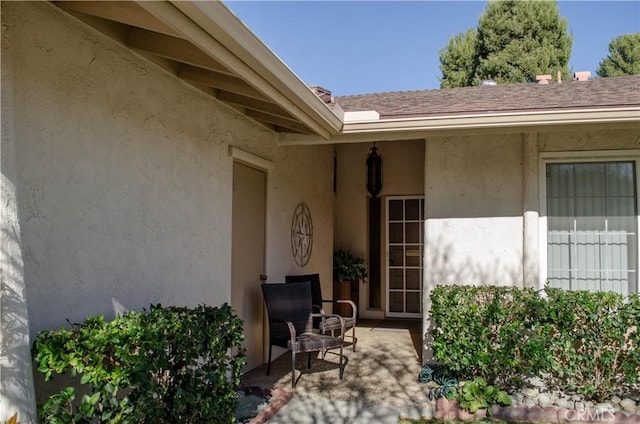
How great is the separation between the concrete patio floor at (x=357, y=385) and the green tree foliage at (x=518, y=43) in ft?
47.7

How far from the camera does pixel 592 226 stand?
5.29 m

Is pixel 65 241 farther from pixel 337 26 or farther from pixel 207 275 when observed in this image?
pixel 337 26

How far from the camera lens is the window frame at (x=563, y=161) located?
5.16 meters

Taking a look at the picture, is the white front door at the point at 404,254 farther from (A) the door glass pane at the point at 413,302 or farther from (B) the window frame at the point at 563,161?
(B) the window frame at the point at 563,161

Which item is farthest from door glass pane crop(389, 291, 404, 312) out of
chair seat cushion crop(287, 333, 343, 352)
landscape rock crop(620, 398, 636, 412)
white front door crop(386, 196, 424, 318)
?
landscape rock crop(620, 398, 636, 412)

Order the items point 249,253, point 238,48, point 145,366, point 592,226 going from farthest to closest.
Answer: point 249,253, point 592,226, point 238,48, point 145,366

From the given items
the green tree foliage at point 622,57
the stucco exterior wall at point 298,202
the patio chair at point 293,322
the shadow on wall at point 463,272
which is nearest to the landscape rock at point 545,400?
the shadow on wall at point 463,272

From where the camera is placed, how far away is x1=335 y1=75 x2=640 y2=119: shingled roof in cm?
489

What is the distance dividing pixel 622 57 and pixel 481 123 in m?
20.0

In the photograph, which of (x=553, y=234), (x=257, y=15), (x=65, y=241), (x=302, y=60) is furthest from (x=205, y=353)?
(x=302, y=60)

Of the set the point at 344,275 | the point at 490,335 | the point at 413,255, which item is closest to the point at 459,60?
the point at 413,255

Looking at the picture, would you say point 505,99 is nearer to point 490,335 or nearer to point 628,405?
point 490,335

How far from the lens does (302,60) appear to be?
44.3ft

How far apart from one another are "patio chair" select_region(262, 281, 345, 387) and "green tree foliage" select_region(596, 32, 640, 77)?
19.8 meters
